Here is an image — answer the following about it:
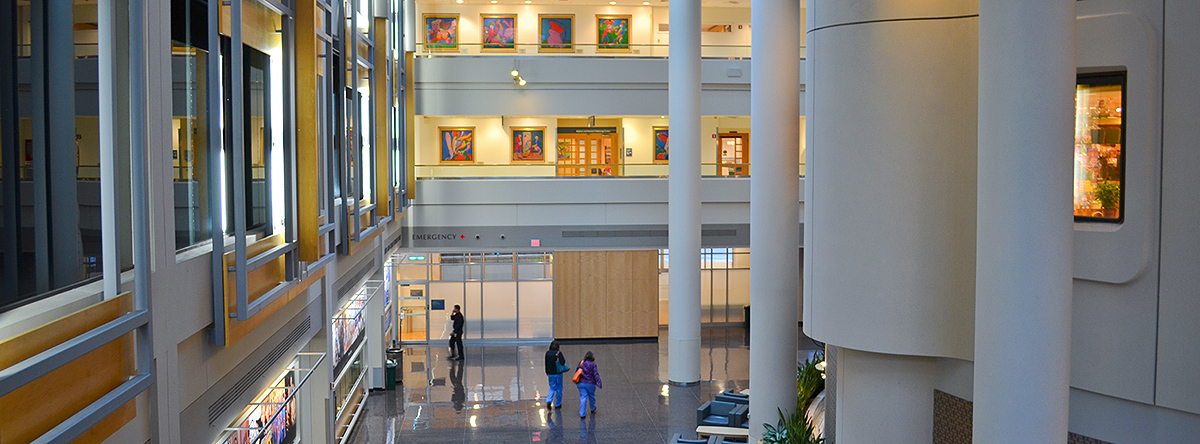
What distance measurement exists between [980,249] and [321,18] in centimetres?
727

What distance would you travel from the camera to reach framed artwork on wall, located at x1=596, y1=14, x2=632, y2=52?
2602cm

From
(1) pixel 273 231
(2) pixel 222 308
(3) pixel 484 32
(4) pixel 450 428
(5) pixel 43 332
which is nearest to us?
(5) pixel 43 332

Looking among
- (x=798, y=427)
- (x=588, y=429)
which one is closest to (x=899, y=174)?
(x=798, y=427)

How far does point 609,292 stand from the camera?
22.8 metres

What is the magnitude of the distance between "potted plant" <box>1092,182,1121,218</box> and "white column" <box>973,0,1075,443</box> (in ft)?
2.80

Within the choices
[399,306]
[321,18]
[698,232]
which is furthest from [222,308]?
[399,306]

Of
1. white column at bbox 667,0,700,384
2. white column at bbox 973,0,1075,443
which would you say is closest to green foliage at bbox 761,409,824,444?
white column at bbox 973,0,1075,443

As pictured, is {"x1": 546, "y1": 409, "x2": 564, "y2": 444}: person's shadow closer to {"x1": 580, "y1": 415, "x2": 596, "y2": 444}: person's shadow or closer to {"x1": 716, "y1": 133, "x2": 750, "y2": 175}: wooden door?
{"x1": 580, "y1": 415, "x2": 596, "y2": 444}: person's shadow

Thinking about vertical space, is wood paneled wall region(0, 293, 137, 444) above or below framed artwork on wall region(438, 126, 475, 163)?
below

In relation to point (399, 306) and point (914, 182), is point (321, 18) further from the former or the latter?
point (399, 306)

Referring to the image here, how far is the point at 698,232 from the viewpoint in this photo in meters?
17.5

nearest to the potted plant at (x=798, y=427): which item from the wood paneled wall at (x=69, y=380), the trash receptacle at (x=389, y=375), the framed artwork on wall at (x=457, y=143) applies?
the trash receptacle at (x=389, y=375)

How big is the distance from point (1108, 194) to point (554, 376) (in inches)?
409

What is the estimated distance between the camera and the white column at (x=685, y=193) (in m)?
17.0
